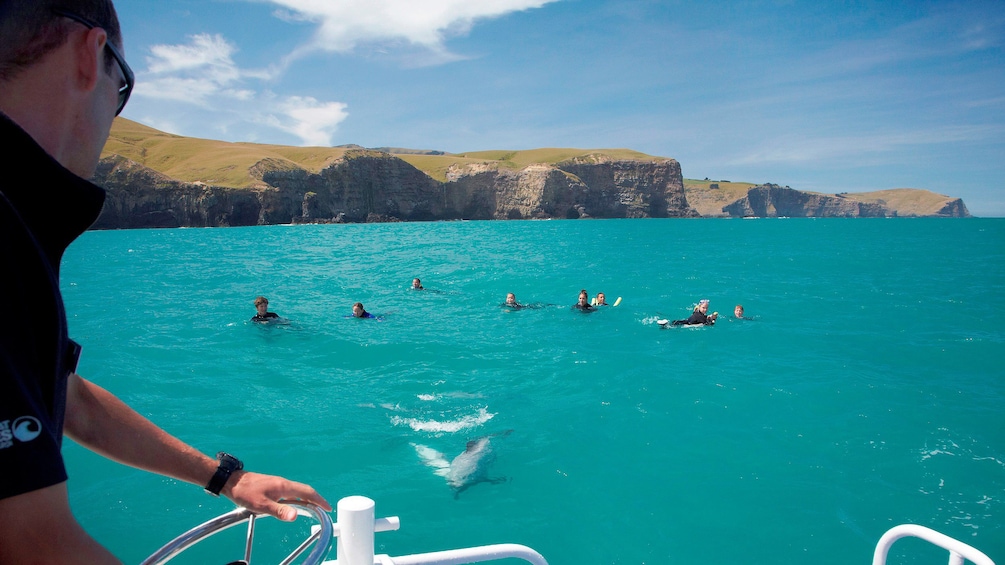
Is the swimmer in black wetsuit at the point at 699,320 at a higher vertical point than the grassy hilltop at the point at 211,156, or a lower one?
lower

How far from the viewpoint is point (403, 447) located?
30.6 feet

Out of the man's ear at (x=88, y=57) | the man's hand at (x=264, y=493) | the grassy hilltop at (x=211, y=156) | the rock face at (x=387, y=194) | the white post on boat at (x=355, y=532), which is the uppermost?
the grassy hilltop at (x=211, y=156)

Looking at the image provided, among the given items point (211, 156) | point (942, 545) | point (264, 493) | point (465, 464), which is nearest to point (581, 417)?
point (465, 464)

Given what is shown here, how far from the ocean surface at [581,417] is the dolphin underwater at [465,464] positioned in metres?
0.12

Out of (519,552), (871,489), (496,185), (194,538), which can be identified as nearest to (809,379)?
(871,489)

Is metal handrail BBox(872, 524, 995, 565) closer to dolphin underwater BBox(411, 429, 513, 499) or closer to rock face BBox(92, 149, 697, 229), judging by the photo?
dolphin underwater BBox(411, 429, 513, 499)

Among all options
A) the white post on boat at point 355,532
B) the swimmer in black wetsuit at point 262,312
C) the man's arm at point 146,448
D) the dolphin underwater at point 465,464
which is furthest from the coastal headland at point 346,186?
the white post on boat at point 355,532

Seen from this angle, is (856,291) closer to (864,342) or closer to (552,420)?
(864,342)

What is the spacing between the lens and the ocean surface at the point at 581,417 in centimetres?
716

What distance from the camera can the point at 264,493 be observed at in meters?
1.95

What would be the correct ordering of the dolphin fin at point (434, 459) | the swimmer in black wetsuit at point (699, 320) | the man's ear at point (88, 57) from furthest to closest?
the swimmer in black wetsuit at point (699, 320)
the dolphin fin at point (434, 459)
the man's ear at point (88, 57)

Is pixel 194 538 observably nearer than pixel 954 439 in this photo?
Yes

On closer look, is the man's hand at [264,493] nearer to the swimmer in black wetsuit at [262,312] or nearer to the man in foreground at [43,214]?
the man in foreground at [43,214]

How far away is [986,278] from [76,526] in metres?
46.5
